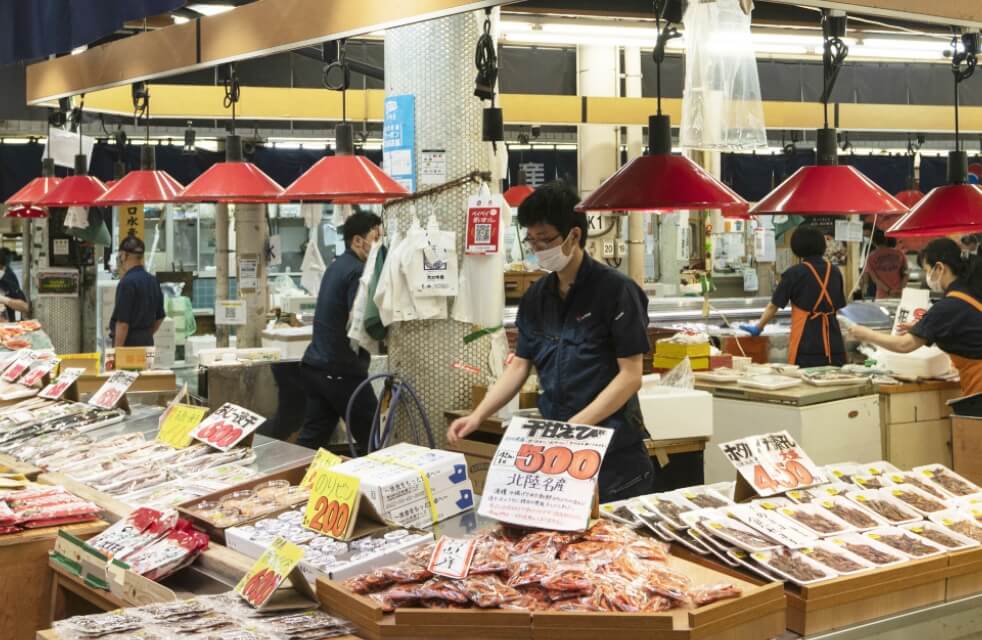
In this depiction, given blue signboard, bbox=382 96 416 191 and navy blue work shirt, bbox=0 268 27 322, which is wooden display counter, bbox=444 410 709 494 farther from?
navy blue work shirt, bbox=0 268 27 322

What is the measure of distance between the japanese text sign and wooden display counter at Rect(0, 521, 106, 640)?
84.6 inches

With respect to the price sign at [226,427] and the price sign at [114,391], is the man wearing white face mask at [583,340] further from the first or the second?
the price sign at [114,391]

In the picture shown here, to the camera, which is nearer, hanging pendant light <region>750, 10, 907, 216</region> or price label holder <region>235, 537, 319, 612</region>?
price label holder <region>235, 537, 319, 612</region>

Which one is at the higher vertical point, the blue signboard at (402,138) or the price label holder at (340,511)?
the blue signboard at (402,138)

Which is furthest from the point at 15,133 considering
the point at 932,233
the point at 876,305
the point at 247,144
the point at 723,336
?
the point at 932,233

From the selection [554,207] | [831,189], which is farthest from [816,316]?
[554,207]

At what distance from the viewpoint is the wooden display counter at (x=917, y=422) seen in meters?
7.00

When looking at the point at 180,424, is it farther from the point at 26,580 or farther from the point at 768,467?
the point at 768,467

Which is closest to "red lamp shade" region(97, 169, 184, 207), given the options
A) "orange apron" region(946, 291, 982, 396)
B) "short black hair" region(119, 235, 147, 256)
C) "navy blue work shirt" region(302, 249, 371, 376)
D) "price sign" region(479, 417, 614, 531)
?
"navy blue work shirt" region(302, 249, 371, 376)

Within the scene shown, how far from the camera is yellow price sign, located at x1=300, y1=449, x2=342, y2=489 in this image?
3367mm

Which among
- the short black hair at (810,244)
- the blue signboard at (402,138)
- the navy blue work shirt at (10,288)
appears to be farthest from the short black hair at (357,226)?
the navy blue work shirt at (10,288)

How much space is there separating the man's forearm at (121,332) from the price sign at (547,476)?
20.9 ft

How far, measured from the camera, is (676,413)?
18.4ft

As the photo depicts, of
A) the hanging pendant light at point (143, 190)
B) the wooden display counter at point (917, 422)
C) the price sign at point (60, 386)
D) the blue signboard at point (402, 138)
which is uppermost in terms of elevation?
the blue signboard at point (402, 138)
